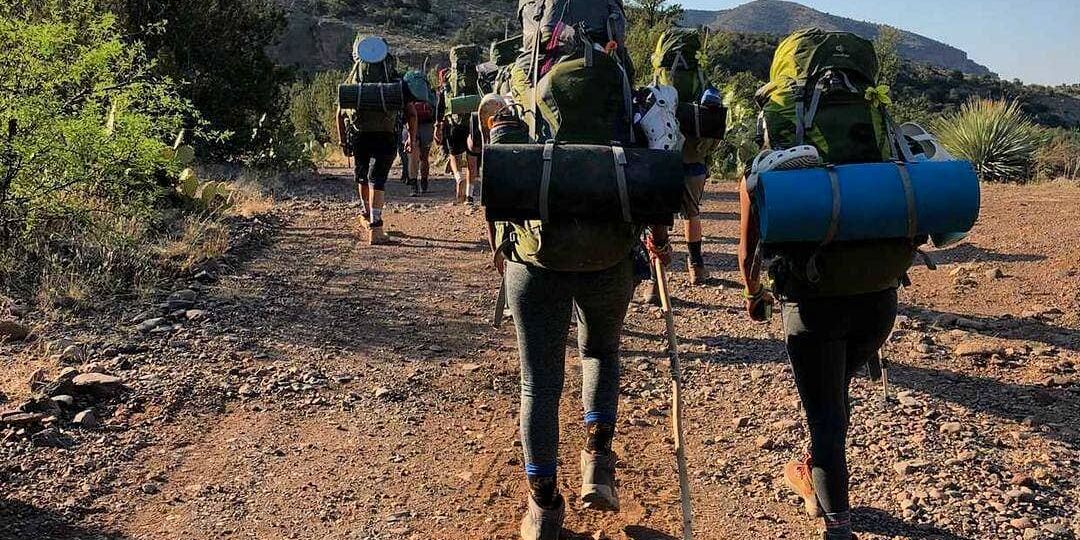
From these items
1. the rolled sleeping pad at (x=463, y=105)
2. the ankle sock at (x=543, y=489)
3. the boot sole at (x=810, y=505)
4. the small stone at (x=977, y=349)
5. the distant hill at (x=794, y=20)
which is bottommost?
the boot sole at (x=810, y=505)

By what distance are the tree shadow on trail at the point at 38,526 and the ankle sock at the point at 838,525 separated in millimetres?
2633

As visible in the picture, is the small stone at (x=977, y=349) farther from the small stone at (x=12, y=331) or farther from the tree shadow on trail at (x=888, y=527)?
the small stone at (x=12, y=331)

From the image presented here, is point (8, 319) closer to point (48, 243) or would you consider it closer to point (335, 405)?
point (48, 243)

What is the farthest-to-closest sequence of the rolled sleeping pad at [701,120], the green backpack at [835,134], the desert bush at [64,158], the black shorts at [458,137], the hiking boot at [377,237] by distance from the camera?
the black shorts at [458,137]
the hiking boot at [377,237]
the rolled sleeping pad at [701,120]
the desert bush at [64,158]
the green backpack at [835,134]

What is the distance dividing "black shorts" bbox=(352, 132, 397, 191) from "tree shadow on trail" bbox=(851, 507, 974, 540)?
6060mm

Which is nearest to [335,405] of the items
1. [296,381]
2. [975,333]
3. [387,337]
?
[296,381]

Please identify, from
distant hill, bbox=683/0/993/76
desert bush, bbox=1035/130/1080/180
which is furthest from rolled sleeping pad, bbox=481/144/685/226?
distant hill, bbox=683/0/993/76

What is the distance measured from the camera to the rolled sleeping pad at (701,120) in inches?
238

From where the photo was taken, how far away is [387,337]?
18.5 feet

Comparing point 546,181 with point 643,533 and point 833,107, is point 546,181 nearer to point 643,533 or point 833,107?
point 833,107

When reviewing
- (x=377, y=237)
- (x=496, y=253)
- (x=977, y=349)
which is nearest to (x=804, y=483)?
(x=496, y=253)

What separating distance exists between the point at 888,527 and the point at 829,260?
128 cm

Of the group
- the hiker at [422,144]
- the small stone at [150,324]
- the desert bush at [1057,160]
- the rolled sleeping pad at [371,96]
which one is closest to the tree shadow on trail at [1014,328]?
the rolled sleeping pad at [371,96]

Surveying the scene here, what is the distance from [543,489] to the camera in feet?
10.2
